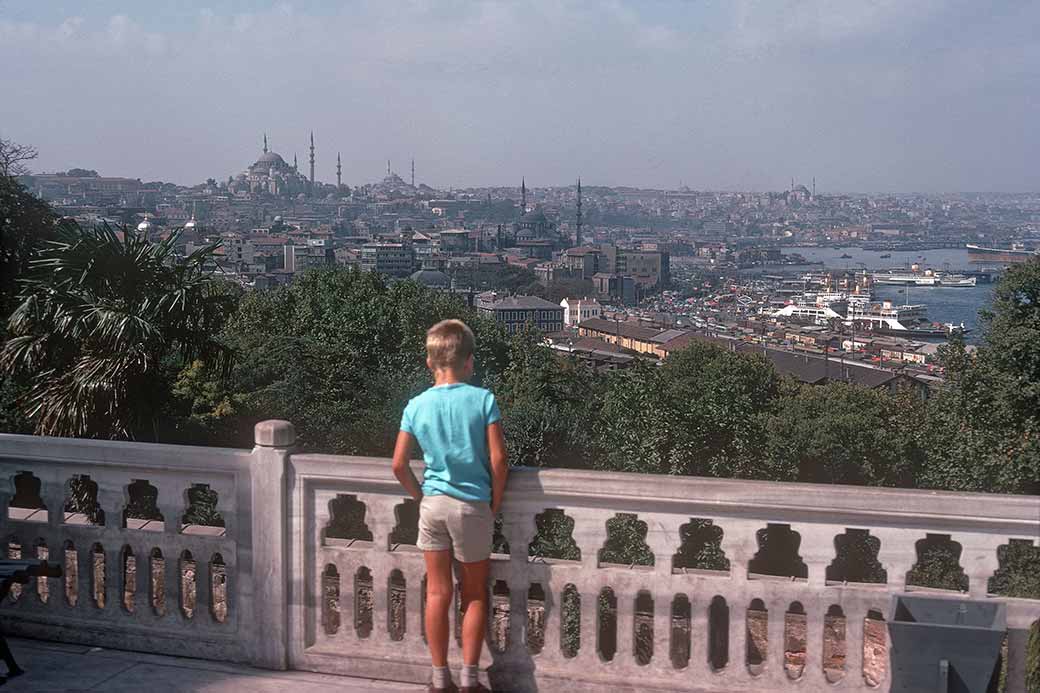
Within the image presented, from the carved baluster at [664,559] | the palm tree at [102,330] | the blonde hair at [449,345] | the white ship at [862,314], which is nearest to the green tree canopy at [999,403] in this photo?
the palm tree at [102,330]

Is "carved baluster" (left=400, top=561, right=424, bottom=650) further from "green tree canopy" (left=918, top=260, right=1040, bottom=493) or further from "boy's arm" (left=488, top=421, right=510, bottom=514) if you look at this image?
"green tree canopy" (left=918, top=260, right=1040, bottom=493)

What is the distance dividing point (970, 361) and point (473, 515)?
33.2 metres

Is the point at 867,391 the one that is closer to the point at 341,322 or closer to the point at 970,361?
the point at 970,361

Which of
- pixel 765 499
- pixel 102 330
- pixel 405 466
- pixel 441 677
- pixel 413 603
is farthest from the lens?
pixel 102 330

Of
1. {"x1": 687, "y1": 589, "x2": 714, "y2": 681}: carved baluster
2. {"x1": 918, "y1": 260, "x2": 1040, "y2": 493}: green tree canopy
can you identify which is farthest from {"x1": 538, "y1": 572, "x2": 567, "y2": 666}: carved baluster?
{"x1": 918, "y1": 260, "x2": 1040, "y2": 493}: green tree canopy

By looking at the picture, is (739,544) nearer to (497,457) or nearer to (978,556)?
(978,556)

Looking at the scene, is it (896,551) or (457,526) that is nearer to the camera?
(896,551)

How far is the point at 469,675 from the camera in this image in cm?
410

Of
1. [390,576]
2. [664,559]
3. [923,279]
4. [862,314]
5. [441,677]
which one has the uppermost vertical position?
[664,559]

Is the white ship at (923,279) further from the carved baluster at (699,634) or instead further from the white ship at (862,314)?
the carved baluster at (699,634)

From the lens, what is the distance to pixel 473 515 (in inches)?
156

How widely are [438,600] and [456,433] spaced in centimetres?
62

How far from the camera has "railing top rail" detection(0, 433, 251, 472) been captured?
4465mm

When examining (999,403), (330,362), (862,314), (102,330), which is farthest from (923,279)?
(102,330)
